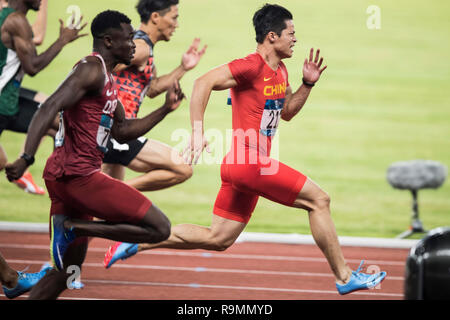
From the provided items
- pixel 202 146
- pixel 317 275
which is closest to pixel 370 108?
pixel 317 275

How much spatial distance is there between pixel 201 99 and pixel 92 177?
829 millimetres

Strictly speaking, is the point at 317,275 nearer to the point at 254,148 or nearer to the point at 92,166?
the point at 254,148

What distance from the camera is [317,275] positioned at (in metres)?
6.52

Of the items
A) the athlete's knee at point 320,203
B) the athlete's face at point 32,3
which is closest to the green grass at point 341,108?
the athlete's face at point 32,3

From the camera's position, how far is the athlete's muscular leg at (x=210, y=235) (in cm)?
498

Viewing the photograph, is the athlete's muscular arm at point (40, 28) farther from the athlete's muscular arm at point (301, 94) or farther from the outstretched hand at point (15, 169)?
the outstretched hand at point (15, 169)

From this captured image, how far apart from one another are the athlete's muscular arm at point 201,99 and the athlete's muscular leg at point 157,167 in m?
1.25

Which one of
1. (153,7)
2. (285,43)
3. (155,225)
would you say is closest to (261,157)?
(285,43)

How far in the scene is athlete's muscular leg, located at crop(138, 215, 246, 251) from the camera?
4.98m

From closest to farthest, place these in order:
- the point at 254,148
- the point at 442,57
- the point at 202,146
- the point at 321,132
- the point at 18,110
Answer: the point at 202,146 → the point at 254,148 → the point at 18,110 → the point at 321,132 → the point at 442,57

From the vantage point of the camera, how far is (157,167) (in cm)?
588

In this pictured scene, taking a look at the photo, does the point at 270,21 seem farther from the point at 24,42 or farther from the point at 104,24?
the point at 24,42

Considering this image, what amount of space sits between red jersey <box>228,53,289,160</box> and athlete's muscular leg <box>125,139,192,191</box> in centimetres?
109

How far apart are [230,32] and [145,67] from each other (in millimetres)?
10512
